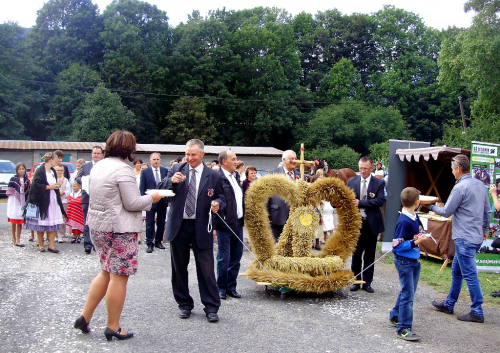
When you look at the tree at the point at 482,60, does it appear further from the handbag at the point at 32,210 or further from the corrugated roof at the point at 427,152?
the handbag at the point at 32,210

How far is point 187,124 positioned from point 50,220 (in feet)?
108

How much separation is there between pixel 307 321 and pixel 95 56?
48.5 metres

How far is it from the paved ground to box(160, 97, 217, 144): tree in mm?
33568

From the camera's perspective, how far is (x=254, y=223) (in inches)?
241

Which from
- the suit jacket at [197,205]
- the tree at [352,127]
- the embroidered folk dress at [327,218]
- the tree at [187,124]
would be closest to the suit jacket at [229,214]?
the suit jacket at [197,205]

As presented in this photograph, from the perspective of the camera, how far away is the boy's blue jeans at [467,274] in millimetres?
5258

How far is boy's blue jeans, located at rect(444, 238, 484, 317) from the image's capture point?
5.26m

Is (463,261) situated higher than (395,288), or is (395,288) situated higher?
(463,261)

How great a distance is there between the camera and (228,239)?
604 cm

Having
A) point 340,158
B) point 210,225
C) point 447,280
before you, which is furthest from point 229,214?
point 340,158

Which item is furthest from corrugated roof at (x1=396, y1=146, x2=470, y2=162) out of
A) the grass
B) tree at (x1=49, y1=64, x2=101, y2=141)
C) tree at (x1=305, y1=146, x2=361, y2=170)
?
tree at (x1=49, y1=64, x2=101, y2=141)

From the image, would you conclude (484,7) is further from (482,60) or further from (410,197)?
(410,197)

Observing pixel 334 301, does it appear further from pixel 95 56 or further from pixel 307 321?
pixel 95 56

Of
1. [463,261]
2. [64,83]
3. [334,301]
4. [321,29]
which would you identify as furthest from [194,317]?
[321,29]
